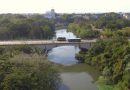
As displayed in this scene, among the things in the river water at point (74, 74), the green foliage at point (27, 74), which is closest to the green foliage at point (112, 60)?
the river water at point (74, 74)

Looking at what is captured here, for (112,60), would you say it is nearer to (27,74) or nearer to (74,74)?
(74,74)

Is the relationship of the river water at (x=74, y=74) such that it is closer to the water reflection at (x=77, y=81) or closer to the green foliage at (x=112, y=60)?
the water reflection at (x=77, y=81)

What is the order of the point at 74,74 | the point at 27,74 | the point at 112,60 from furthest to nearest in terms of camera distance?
1. the point at 74,74
2. the point at 112,60
3. the point at 27,74

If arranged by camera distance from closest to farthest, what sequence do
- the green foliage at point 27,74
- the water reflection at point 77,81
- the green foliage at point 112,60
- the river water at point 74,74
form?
the green foliage at point 27,74 < the green foliage at point 112,60 < the water reflection at point 77,81 < the river water at point 74,74

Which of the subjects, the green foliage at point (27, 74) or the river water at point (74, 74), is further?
the river water at point (74, 74)

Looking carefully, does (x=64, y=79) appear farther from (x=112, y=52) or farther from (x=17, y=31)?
(x=17, y=31)

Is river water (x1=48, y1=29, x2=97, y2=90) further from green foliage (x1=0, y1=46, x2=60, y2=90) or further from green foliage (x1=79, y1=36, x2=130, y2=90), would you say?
green foliage (x1=0, y1=46, x2=60, y2=90)

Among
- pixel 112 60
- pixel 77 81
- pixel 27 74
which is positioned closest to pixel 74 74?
pixel 77 81

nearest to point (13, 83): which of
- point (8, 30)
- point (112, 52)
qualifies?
point (112, 52)

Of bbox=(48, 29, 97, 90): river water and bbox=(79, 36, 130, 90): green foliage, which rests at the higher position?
bbox=(79, 36, 130, 90): green foliage

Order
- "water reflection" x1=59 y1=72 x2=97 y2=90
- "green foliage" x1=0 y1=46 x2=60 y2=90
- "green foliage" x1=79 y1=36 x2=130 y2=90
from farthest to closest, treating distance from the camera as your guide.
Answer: "water reflection" x1=59 y1=72 x2=97 y2=90 → "green foliage" x1=79 y1=36 x2=130 y2=90 → "green foliage" x1=0 y1=46 x2=60 y2=90

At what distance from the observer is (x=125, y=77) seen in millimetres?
25922

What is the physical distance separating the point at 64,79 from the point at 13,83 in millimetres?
12783

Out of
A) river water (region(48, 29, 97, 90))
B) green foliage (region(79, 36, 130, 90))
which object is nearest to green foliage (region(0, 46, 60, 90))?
river water (region(48, 29, 97, 90))
